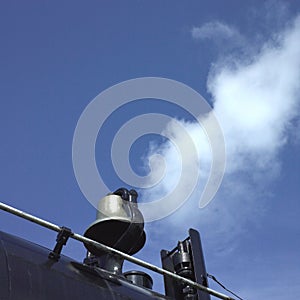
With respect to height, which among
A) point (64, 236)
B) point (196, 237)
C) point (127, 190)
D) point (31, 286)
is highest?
point (127, 190)

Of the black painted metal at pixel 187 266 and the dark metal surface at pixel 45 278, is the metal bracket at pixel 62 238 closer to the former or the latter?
the dark metal surface at pixel 45 278

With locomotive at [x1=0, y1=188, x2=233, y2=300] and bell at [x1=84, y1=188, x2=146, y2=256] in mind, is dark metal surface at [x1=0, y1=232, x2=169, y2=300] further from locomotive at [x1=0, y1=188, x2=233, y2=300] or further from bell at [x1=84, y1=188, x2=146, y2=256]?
bell at [x1=84, y1=188, x2=146, y2=256]

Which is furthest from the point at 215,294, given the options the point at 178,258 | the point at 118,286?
the point at 118,286

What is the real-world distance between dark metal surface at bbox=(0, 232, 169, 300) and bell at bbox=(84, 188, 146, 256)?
59.1 inches

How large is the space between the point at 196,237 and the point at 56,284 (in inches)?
117

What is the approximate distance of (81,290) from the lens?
186 inches

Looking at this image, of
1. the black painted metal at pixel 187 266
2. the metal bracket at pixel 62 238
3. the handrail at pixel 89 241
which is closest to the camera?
the handrail at pixel 89 241

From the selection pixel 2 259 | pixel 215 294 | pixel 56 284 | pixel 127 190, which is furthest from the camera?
pixel 127 190

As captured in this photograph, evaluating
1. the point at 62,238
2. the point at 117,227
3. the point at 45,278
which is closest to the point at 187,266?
the point at 117,227

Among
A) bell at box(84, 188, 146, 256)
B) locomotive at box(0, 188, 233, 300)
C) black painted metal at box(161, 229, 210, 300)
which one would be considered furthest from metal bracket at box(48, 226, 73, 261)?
black painted metal at box(161, 229, 210, 300)

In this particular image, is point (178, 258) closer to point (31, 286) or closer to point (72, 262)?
point (72, 262)

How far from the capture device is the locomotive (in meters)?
4.29

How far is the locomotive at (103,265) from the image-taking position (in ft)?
14.1

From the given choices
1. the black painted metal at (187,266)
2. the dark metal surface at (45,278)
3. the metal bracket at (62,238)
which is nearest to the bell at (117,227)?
the black painted metal at (187,266)
